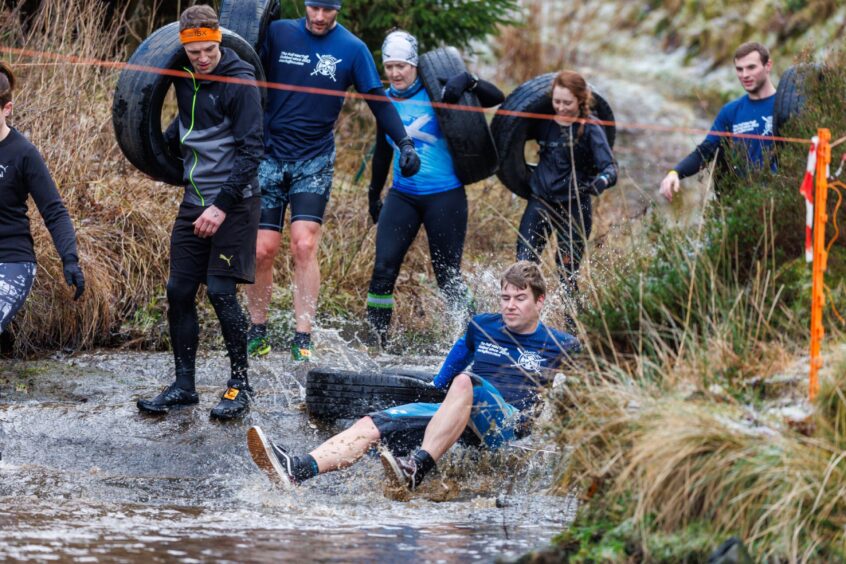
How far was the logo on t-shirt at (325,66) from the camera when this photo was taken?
781cm

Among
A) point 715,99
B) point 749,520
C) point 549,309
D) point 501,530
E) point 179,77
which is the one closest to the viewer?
point 749,520

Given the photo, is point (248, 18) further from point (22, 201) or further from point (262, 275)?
point (22, 201)

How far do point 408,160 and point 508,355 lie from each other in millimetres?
1781

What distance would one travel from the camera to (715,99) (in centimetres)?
1861

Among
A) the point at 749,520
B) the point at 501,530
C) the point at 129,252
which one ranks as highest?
the point at 129,252

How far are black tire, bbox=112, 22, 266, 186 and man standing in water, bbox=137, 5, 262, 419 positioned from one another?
0.25 m

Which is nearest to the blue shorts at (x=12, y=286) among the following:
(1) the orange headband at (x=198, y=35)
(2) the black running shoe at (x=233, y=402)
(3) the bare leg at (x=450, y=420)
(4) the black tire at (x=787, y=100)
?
(2) the black running shoe at (x=233, y=402)

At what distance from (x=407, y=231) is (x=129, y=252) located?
2.14 m

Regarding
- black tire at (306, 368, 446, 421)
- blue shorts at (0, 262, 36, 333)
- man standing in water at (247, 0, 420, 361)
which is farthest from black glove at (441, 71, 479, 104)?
blue shorts at (0, 262, 36, 333)

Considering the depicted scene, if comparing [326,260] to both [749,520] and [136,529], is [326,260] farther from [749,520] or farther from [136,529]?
[749,520]

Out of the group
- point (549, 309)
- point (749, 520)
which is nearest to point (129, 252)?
point (549, 309)

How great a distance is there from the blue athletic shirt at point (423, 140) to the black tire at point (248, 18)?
99cm

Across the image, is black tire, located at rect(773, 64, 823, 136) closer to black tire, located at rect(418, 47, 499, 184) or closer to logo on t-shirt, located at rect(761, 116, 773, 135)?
logo on t-shirt, located at rect(761, 116, 773, 135)

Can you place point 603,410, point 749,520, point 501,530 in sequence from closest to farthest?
1. point 749,520
2. point 603,410
3. point 501,530
